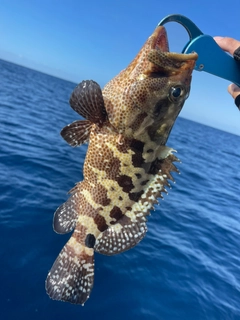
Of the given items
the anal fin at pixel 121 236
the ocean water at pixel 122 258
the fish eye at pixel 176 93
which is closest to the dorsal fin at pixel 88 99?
the fish eye at pixel 176 93

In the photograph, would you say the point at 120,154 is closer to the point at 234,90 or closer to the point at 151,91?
the point at 151,91

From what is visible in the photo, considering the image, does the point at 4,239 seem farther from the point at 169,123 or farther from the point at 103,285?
the point at 169,123

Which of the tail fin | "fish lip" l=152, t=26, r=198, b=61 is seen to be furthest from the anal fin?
"fish lip" l=152, t=26, r=198, b=61

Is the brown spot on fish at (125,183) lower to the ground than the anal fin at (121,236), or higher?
higher

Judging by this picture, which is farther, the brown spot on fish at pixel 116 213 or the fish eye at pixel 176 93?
the brown spot on fish at pixel 116 213

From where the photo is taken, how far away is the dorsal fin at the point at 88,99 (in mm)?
3127

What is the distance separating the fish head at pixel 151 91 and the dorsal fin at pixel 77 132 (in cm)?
38

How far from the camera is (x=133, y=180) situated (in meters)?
3.60

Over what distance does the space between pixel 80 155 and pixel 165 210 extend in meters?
6.69

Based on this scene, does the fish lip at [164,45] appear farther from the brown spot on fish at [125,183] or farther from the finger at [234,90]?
the brown spot on fish at [125,183]

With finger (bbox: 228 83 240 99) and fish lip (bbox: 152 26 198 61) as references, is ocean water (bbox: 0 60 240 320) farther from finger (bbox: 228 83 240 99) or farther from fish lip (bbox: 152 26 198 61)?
fish lip (bbox: 152 26 198 61)

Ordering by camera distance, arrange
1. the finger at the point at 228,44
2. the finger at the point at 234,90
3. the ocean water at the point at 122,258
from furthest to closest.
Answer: the ocean water at the point at 122,258, the finger at the point at 234,90, the finger at the point at 228,44

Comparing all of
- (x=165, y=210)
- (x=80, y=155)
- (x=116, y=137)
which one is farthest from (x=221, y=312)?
(x=80, y=155)

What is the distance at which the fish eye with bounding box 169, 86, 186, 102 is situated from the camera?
3210mm
